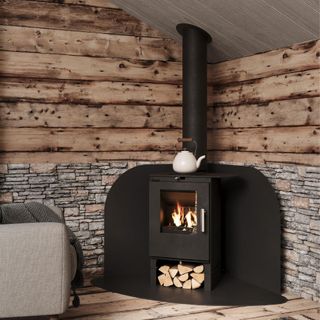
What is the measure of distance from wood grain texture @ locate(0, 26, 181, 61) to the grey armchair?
200 centimetres

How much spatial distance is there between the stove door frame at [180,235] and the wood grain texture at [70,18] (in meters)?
Answer: 1.35

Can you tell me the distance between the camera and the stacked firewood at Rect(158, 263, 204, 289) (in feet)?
14.1

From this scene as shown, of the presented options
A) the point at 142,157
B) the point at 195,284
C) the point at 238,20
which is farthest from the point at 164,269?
the point at 238,20

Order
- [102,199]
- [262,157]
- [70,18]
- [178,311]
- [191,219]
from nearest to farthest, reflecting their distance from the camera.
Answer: [178,311] < [191,219] < [262,157] < [70,18] < [102,199]

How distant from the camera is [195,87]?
14.8 ft

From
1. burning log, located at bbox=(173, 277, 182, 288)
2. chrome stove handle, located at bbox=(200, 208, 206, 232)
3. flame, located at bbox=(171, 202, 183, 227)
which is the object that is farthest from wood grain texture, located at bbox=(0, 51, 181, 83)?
burning log, located at bbox=(173, 277, 182, 288)

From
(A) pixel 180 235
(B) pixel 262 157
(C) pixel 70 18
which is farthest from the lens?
(C) pixel 70 18

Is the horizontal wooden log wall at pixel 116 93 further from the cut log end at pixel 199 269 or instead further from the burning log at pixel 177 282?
the burning log at pixel 177 282

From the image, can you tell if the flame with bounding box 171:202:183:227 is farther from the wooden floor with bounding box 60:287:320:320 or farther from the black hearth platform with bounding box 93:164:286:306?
the wooden floor with bounding box 60:287:320:320

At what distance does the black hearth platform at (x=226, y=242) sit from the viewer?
13.8 ft

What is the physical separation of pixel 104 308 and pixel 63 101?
5.47 feet

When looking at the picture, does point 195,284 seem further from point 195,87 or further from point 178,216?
point 195,87

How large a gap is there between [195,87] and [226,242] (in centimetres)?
125

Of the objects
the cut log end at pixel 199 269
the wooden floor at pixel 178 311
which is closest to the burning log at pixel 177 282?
the cut log end at pixel 199 269
